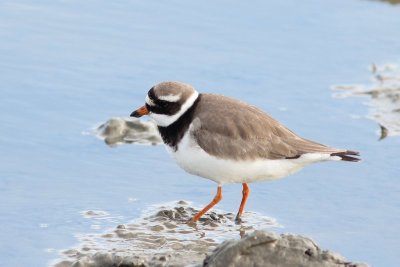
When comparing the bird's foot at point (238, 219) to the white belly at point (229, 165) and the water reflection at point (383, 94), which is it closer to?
the white belly at point (229, 165)

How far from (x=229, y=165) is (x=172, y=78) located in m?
2.96

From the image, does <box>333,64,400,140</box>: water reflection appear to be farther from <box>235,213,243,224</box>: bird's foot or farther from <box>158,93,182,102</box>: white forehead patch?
<box>158,93,182,102</box>: white forehead patch

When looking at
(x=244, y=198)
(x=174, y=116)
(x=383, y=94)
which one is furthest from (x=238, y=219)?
(x=383, y=94)

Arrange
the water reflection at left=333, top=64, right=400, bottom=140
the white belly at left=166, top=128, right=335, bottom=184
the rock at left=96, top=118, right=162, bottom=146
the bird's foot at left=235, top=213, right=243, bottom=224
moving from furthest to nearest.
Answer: the water reflection at left=333, top=64, right=400, bottom=140 → the rock at left=96, top=118, right=162, bottom=146 → the bird's foot at left=235, top=213, right=243, bottom=224 → the white belly at left=166, top=128, right=335, bottom=184

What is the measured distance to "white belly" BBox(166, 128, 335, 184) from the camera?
28.5 feet

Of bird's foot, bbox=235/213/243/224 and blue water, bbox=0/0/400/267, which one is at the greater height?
blue water, bbox=0/0/400/267

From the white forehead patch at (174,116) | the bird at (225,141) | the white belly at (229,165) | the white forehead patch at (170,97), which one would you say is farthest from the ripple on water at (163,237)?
the white forehead patch at (170,97)

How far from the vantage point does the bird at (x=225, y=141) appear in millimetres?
8711

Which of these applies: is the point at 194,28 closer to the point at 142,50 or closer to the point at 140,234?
the point at 142,50

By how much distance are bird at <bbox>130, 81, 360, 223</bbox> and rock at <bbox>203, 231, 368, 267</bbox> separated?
198 centimetres

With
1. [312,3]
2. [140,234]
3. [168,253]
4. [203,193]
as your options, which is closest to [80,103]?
[203,193]

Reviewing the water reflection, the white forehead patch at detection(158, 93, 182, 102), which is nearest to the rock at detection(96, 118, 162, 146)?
the white forehead patch at detection(158, 93, 182, 102)

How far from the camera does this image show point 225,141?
877cm

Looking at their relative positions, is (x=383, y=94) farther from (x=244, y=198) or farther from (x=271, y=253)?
(x=271, y=253)
